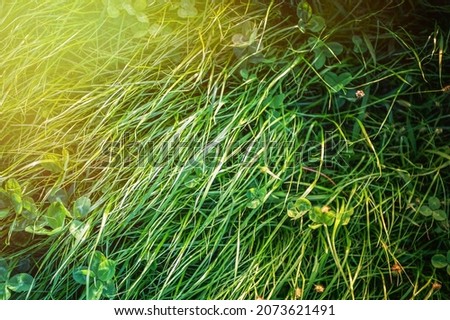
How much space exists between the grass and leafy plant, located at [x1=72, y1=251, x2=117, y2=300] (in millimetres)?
14

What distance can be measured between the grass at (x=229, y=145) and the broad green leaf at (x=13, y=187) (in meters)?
0.01

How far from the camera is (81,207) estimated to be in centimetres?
139

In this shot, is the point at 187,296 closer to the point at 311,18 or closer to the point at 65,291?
the point at 65,291

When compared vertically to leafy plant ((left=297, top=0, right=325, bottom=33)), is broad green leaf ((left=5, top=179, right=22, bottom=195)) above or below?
below

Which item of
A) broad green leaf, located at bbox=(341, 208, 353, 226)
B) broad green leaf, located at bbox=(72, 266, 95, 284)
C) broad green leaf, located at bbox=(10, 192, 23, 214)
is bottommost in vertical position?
broad green leaf, located at bbox=(341, 208, 353, 226)

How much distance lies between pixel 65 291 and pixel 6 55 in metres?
0.49

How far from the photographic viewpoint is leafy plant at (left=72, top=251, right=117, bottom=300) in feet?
4.53

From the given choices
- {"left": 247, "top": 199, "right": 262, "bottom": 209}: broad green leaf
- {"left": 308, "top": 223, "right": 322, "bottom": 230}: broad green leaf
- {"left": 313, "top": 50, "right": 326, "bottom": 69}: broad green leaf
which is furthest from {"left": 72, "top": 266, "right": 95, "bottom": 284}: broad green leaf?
{"left": 313, "top": 50, "right": 326, "bottom": 69}: broad green leaf

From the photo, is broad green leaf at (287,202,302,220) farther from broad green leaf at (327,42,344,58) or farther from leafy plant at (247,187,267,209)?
broad green leaf at (327,42,344,58)

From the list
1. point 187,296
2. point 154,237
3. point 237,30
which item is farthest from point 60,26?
point 187,296

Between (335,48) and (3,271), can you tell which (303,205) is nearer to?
(335,48)

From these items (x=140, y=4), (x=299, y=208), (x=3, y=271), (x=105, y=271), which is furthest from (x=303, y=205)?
(x=3, y=271)

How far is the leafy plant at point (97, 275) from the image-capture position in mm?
1381

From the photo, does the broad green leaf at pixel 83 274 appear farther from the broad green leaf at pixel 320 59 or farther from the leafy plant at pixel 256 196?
the broad green leaf at pixel 320 59
